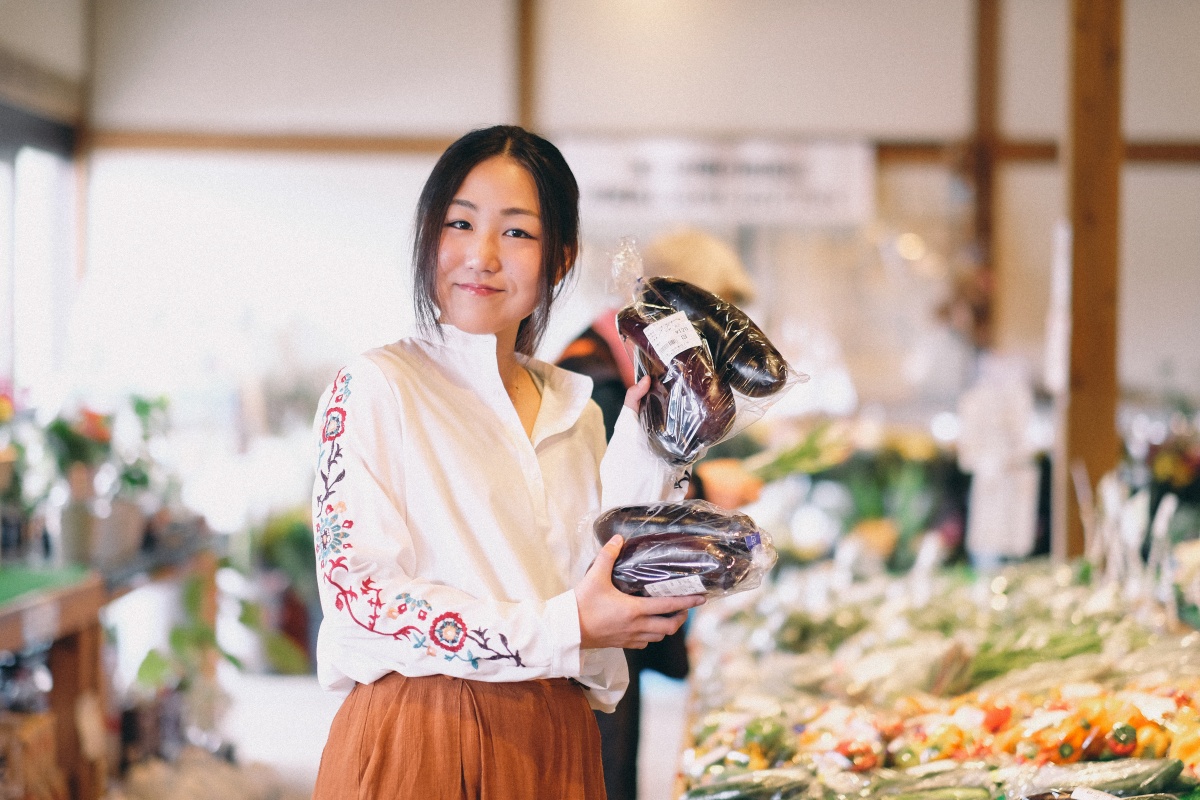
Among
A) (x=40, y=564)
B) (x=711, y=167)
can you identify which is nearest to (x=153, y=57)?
(x=711, y=167)

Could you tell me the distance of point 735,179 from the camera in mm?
5633

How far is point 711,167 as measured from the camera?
5.64 meters

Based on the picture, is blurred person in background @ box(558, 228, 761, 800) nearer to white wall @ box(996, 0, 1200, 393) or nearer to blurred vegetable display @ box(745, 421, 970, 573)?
blurred vegetable display @ box(745, 421, 970, 573)

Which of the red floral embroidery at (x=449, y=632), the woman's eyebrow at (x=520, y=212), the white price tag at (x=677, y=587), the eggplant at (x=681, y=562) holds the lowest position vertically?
the red floral embroidery at (x=449, y=632)

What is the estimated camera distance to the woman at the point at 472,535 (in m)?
1.10

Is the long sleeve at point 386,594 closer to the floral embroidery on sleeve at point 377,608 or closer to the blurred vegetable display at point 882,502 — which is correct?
the floral embroidery on sleeve at point 377,608

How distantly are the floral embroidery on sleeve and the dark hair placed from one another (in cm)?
21

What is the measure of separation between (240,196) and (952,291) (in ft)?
11.5

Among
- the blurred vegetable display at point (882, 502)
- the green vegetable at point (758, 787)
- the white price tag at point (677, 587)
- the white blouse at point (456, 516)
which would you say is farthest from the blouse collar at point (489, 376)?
the blurred vegetable display at point (882, 502)

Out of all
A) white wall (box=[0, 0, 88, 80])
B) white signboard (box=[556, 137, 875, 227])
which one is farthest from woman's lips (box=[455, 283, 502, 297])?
white signboard (box=[556, 137, 875, 227])

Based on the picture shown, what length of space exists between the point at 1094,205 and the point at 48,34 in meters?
4.49

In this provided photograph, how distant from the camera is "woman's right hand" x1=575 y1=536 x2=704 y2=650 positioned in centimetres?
110

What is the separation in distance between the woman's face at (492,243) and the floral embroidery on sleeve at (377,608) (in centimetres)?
21

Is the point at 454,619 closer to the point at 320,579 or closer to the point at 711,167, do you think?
the point at 320,579
